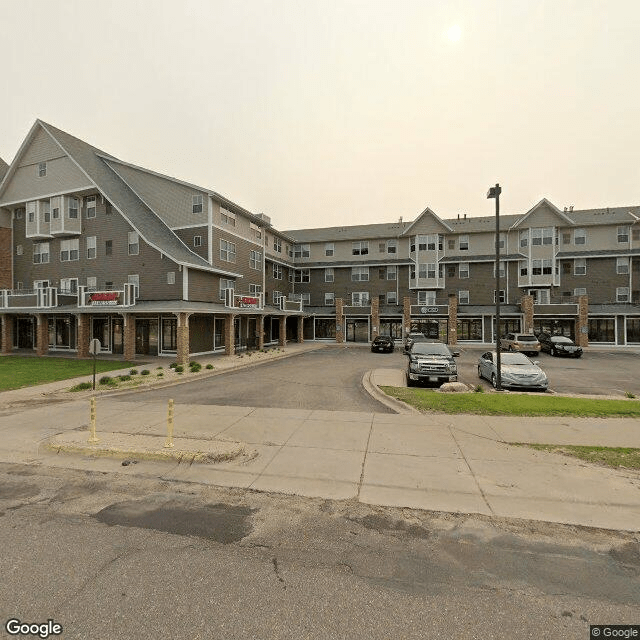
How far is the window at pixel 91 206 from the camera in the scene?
2815cm

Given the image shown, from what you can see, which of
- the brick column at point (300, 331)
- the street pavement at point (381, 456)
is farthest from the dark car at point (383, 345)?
the street pavement at point (381, 456)

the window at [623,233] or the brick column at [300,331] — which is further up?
the window at [623,233]

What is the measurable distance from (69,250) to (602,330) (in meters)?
51.7

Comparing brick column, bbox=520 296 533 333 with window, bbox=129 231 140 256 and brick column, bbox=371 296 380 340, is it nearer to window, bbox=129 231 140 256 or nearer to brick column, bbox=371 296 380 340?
brick column, bbox=371 296 380 340

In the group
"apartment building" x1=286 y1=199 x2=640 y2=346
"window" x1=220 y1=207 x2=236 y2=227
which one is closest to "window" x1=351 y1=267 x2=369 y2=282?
"apartment building" x1=286 y1=199 x2=640 y2=346

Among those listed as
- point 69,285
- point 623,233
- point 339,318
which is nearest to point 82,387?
point 69,285

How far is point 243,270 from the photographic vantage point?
32.5 m

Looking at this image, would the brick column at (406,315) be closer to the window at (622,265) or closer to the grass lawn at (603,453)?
the window at (622,265)

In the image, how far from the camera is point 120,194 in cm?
2800

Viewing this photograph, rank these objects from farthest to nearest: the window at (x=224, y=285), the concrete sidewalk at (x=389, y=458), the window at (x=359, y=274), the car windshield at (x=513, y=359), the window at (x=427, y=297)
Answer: the window at (x=359, y=274)
the window at (x=427, y=297)
the window at (x=224, y=285)
the car windshield at (x=513, y=359)
the concrete sidewalk at (x=389, y=458)

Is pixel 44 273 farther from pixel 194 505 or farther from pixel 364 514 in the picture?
pixel 364 514

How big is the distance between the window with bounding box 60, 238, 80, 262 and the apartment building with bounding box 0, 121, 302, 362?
8 centimetres

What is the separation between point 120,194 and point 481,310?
121ft

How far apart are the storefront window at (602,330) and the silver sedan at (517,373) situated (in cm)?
2883
